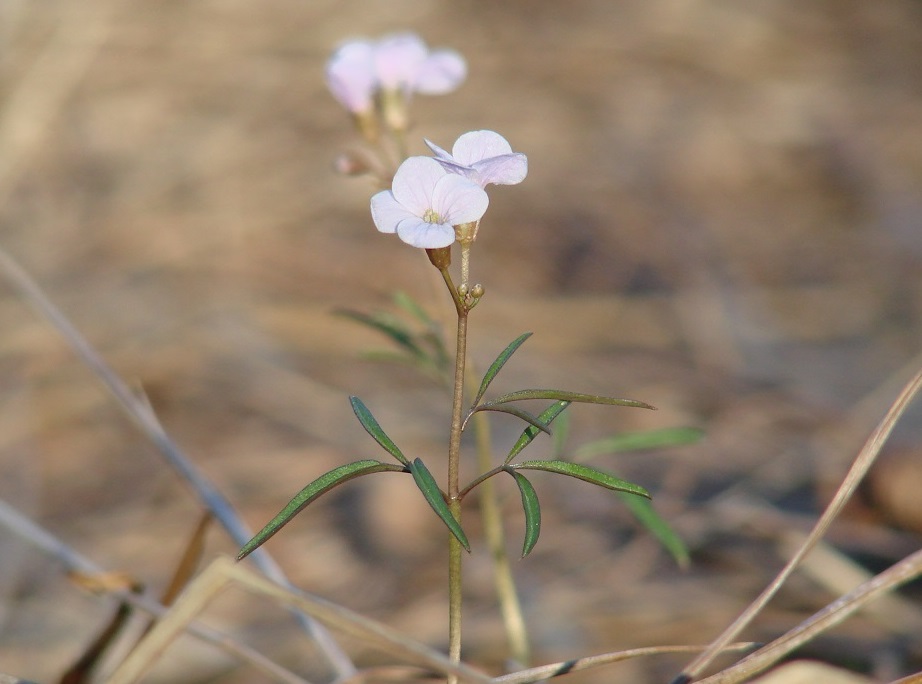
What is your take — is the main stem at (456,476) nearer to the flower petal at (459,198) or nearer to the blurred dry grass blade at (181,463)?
the flower petal at (459,198)

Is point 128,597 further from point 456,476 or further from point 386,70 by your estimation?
point 386,70

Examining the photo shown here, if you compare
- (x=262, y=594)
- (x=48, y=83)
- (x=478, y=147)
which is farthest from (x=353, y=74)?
(x=48, y=83)

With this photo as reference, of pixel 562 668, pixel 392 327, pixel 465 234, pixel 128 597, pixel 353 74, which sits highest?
pixel 353 74

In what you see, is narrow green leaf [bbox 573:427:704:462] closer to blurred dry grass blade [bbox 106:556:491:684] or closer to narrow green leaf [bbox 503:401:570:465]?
narrow green leaf [bbox 503:401:570:465]

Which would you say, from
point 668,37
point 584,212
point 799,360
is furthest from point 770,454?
point 668,37

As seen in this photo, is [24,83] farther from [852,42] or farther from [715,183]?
[852,42]

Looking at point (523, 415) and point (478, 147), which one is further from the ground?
point (478, 147)
